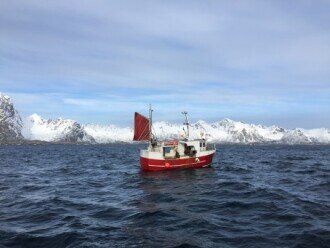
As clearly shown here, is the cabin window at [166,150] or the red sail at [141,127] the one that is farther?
the red sail at [141,127]

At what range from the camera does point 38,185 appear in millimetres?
43406

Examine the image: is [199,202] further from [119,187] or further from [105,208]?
[119,187]

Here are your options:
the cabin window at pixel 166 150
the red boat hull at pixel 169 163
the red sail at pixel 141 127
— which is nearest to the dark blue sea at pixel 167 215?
the red boat hull at pixel 169 163

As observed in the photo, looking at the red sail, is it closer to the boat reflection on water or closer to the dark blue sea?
the boat reflection on water

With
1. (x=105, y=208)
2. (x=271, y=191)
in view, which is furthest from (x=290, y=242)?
(x=271, y=191)

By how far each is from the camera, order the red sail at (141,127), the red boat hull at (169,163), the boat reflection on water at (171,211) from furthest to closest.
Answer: the red sail at (141,127) → the red boat hull at (169,163) → the boat reflection on water at (171,211)

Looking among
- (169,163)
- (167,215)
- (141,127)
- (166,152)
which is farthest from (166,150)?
(167,215)

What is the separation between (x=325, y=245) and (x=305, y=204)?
10222mm

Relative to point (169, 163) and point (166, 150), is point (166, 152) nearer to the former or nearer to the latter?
point (166, 150)

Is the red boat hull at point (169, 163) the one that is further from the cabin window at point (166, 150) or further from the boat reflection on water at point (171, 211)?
the boat reflection on water at point (171, 211)

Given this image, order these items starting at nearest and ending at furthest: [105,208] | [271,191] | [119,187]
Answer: [105,208] < [271,191] < [119,187]

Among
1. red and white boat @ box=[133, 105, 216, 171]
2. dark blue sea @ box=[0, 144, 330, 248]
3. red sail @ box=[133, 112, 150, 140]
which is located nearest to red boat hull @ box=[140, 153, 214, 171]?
red and white boat @ box=[133, 105, 216, 171]

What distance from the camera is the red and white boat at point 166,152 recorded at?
190ft

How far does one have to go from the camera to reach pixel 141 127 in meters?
59.9
